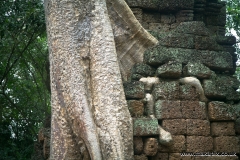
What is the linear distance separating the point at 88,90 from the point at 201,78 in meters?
1.14

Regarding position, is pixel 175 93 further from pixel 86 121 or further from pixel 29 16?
pixel 29 16

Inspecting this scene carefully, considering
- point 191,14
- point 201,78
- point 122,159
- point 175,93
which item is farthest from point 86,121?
point 191,14

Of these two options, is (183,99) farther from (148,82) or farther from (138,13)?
(138,13)

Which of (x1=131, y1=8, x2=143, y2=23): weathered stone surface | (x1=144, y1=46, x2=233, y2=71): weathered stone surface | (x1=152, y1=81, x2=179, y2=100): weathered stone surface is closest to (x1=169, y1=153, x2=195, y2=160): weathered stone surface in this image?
(x1=152, y1=81, x2=179, y2=100): weathered stone surface

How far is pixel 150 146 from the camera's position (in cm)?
363

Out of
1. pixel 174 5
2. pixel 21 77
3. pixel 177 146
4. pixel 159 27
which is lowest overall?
pixel 177 146

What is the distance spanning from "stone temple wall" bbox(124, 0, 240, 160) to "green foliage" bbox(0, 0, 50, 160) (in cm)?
247

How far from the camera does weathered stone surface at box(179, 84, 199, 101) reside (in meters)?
3.93

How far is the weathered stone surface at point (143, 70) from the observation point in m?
4.04

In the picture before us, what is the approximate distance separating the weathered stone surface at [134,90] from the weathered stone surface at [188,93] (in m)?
0.36

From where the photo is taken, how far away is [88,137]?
3375 mm

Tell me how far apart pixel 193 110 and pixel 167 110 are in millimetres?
246

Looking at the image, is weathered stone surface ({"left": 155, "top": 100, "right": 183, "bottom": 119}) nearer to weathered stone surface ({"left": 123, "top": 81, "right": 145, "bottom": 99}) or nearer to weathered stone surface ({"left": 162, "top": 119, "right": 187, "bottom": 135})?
weathered stone surface ({"left": 162, "top": 119, "right": 187, "bottom": 135})

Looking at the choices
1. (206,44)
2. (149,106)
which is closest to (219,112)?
(149,106)
